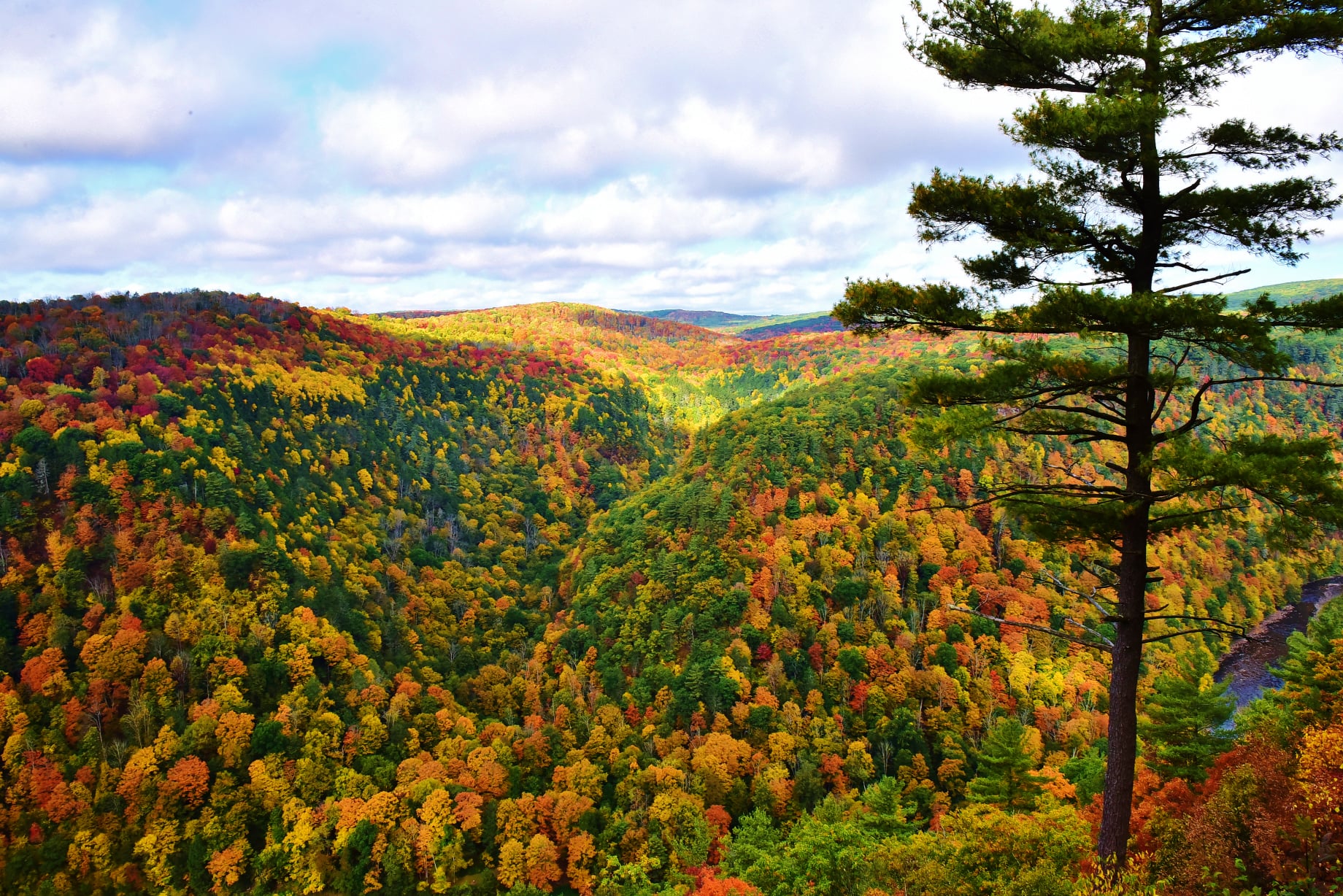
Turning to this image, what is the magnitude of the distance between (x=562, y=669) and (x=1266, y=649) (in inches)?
3540

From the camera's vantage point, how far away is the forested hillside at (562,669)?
24703 mm

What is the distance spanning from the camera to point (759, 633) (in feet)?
219

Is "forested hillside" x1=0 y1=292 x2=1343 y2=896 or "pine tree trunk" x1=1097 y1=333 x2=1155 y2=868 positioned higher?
"pine tree trunk" x1=1097 y1=333 x2=1155 y2=868

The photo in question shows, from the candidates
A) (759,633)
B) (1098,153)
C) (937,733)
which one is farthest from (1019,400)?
(759,633)

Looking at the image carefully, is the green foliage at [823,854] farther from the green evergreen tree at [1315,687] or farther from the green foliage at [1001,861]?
the green evergreen tree at [1315,687]

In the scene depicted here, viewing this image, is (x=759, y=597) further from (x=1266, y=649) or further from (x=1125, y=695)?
(x=1266, y=649)

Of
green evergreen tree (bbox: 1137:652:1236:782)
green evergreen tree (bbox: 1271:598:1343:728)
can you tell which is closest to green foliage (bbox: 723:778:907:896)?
green evergreen tree (bbox: 1137:652:1236:782)

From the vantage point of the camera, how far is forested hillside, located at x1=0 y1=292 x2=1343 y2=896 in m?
24.7

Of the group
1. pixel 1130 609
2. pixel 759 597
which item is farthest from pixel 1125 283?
pixel 759 597

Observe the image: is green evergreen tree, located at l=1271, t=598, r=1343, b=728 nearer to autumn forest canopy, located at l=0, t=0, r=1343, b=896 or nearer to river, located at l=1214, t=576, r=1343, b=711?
autumn forest canopy, located at l=0, t=0, r=1343, b=896

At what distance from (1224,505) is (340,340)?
149 metres

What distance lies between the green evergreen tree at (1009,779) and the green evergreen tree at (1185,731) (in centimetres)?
432

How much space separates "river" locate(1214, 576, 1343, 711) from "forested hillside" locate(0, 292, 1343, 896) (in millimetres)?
2976

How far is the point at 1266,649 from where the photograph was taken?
82.1 m
